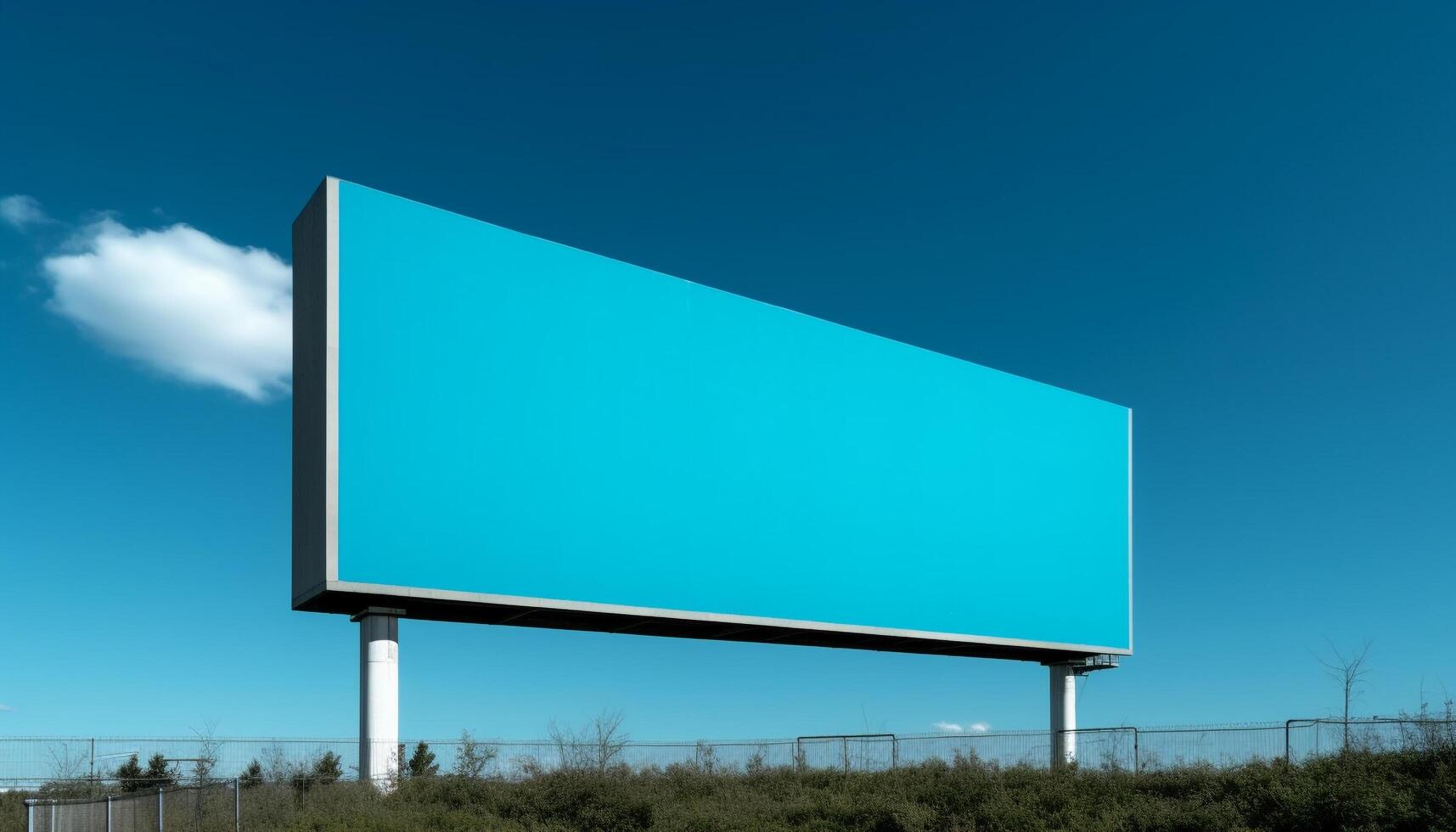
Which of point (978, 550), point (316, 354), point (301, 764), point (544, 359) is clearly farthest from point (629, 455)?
point (978, 550)

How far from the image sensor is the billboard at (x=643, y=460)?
944 inches

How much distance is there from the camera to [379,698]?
949 inches

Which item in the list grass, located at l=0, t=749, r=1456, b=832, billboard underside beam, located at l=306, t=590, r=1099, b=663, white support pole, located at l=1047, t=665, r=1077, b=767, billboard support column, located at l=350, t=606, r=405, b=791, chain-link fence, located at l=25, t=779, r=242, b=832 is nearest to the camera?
chain-link fence, located at l=25, t=779, r=242, b=832

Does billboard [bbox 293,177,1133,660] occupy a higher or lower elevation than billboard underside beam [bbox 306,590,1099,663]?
higher

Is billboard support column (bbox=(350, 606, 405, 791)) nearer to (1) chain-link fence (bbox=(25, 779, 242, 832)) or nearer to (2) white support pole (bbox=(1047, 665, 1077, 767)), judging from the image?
(1) chain-link fence (bbox=(25, 779, 242, 832))

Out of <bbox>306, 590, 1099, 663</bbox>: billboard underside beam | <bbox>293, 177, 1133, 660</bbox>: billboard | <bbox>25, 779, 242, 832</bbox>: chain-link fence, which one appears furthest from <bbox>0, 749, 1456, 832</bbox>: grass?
<bbox>293, 177, 1133, 660</bbox>: billboard

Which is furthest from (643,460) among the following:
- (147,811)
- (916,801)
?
(147,811)

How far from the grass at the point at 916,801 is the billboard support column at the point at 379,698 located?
0.54m

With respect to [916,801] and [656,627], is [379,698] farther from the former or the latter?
[916,801]

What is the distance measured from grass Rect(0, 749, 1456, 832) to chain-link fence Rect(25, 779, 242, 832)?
1.73 feet

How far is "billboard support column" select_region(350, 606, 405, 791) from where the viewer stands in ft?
78.4

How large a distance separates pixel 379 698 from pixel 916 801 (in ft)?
36.9

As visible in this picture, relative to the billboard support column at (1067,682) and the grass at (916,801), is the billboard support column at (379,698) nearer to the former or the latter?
the grass at (916,801)

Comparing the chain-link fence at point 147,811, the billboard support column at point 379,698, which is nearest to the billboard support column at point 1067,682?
the billboard support column at point 379,698
